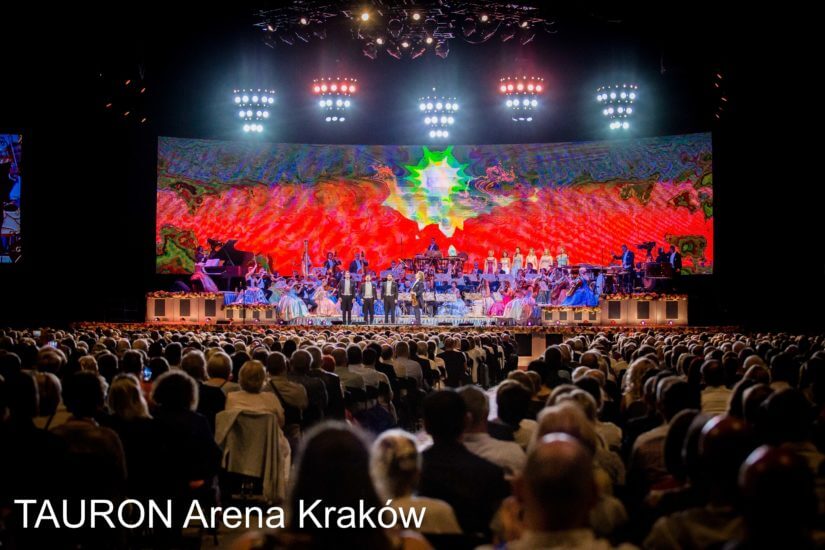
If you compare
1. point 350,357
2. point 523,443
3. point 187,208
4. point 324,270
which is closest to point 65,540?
point 523,443

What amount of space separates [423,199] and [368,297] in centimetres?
673

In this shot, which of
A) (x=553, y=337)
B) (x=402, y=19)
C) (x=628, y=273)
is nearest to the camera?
(x=402, y=19)

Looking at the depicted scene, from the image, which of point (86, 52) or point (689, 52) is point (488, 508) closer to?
point (86, 52)

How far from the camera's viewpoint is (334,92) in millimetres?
28391

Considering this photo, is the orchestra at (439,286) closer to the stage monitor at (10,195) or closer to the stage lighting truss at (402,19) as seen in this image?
the stage monitor at (10,195)

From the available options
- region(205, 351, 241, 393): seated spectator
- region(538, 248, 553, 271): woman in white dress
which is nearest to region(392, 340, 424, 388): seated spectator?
region(205, 351, 241, 393): seated spectator

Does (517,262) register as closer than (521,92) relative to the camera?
No

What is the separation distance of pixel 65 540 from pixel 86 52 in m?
18.0

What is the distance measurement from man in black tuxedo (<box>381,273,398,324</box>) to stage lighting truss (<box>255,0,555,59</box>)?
6219mm

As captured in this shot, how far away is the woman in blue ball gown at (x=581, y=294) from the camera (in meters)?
25.5

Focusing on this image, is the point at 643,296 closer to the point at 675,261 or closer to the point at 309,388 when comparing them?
the point at 675,261

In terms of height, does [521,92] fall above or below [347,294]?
above

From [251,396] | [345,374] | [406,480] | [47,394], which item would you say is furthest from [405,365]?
[406,480]

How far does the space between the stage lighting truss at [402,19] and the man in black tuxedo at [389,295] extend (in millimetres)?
6219
